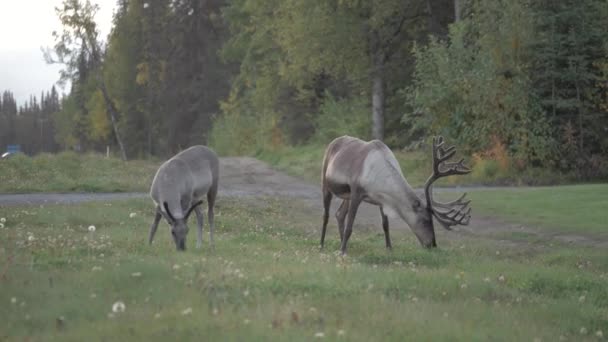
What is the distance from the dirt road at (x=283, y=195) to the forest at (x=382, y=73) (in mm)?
5232

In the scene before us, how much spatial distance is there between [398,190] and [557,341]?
18.8ft

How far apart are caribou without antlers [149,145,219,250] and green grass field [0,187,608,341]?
40cm

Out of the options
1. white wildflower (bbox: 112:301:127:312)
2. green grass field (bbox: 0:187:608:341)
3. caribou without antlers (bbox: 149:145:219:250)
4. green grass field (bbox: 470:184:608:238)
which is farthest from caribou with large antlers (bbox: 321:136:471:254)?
white wildflower (bbox: 112:301:127:312)

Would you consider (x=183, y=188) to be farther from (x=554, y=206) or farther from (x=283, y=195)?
(x=283, y=195)

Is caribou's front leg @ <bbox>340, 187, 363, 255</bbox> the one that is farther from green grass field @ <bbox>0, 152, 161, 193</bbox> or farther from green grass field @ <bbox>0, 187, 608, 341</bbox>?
green grass field @ <bbox>0, 152, 161, 193</bbox>

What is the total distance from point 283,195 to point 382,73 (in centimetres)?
1372

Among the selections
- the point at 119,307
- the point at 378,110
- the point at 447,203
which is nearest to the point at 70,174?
the point at 378,110

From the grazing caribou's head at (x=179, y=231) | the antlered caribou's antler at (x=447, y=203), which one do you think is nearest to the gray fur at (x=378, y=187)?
the antlered caribou's antler at (x=447, y=203)

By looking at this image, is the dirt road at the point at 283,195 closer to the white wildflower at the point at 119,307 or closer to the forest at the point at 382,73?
the forest at the point at 382,73

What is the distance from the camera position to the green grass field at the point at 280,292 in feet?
23.7

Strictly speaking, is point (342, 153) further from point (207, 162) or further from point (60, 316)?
point (60, 316)

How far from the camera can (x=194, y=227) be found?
1756 centimetres

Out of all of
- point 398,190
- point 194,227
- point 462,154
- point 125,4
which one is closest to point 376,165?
point 398,190

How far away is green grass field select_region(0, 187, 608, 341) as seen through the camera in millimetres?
7215
